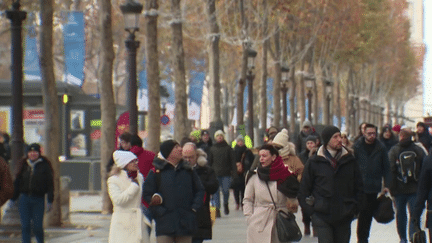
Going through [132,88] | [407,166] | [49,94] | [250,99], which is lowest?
[407,166]

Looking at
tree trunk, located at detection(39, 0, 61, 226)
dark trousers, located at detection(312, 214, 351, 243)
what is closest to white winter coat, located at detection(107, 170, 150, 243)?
dark trousers, located at detection(312, 214, 351, 243)

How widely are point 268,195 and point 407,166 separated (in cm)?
460

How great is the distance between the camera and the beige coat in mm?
10938

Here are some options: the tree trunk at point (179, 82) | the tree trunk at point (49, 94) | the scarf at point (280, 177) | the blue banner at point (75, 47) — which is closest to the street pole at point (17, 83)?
the tree trunk at point (49, 94)

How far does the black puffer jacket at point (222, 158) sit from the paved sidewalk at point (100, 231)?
0.91m

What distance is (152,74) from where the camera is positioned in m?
25.9

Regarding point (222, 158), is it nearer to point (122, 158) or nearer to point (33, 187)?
point (33, 187)

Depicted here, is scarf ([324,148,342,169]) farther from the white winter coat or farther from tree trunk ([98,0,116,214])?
tree trunk ([98,0,116,214])

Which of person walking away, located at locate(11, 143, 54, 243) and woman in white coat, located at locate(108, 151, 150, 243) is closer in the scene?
woman in white coat, located at locate(108, 151, 150, 243)

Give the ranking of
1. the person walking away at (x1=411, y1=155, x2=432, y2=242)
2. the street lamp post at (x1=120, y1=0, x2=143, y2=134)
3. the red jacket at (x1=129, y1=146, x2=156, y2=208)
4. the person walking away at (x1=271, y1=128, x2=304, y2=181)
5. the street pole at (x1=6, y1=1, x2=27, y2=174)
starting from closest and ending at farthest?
1. the person walking away at (x1=411, y1=155, x2=432, y2=242)
2. the person walking away at (x1=271, y1=128, x2=304, y2=181)
3. the red jacket at (x1=129, y1=146, x2=156, y2=208)
4. the street pole at (x1=6, y1=1, x2=27, y2=174)
5. the street lamp post at (x1=120, y1=0, x2=143, y2=134)

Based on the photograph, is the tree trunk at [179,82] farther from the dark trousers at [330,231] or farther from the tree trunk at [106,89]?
the dark trousers at [330,231]

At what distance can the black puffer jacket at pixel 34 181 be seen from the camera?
14.3m

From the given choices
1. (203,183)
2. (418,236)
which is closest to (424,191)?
(418,236)

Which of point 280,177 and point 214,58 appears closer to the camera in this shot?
point 280,177
